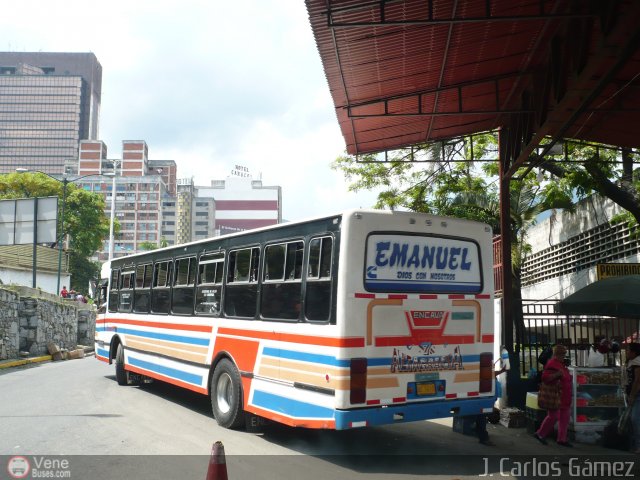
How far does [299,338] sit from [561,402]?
391 cm

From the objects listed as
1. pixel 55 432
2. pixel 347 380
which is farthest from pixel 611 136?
pixel 55 432

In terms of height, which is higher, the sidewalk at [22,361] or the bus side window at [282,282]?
the bus side window at [282,282]

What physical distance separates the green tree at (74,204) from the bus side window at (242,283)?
5510 centimetres

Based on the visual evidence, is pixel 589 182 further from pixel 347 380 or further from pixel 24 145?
pixel 24 145

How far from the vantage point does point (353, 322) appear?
717 cm

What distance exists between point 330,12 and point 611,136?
774cm

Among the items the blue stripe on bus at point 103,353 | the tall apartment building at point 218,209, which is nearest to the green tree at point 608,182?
the blue stripe on bus at point 103,353

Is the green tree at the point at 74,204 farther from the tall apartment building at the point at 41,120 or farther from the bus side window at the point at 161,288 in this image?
the tall apartment building at the point at 41,120

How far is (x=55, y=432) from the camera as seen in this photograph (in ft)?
29.2

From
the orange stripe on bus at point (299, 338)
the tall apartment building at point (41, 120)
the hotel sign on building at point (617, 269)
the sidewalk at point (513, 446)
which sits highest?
the tall apartment building at point (41, 120)

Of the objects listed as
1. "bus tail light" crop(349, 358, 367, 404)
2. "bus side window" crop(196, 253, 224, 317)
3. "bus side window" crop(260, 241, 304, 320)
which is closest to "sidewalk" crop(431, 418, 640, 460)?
"bus tail light" crop(349, 358, 367, 404)

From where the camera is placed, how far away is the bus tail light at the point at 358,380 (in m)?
7.07

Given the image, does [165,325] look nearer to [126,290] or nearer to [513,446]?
[126,290]

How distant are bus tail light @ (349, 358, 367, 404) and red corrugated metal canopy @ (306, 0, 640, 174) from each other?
3908mm
